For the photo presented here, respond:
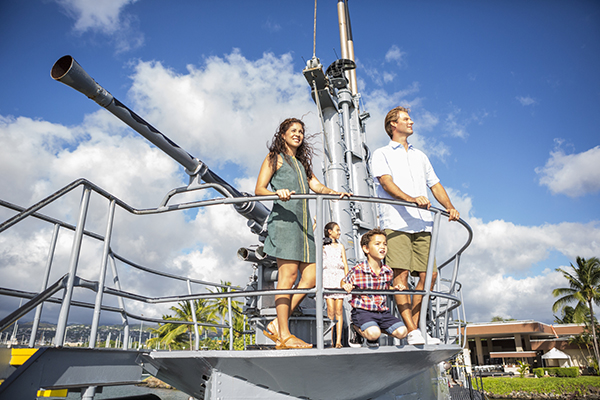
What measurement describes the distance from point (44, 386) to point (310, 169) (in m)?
2.18

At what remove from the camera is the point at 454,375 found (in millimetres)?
28266

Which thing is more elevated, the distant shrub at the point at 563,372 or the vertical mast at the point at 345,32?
the vertical mast at the point at 345,32

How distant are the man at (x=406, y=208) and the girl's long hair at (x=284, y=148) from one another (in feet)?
1.74

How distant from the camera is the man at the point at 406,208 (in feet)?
8.97

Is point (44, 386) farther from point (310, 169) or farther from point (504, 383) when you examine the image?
point (504, 383)

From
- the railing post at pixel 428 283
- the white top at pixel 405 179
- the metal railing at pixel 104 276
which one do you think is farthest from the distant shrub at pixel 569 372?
the railing post at pixel 428 283

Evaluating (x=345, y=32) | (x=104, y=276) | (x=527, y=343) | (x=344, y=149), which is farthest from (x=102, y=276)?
(x=527, y=343)

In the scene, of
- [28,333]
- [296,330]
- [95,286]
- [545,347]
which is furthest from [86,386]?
[545,347]

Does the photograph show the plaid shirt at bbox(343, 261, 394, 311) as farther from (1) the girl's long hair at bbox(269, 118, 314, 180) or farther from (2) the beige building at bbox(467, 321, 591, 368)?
(2) the beige building at bbox(467, 321, 591, 368)

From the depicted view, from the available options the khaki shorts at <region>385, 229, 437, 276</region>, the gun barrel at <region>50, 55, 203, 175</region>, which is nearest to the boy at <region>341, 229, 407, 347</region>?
the khaki shorts at <region>385, 229, 437, 276</region>

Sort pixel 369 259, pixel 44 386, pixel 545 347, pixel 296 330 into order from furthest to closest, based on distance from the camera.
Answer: pixel 545 347 < pixel 296 330 < pixel 369 259 < pixel 44 386

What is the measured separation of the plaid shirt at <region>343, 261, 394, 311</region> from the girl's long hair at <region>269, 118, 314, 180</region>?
907 millimetres

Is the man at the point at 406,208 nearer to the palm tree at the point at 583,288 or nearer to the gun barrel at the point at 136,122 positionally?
the gun barrel at the point at 136,122

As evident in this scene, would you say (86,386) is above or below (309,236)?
below
